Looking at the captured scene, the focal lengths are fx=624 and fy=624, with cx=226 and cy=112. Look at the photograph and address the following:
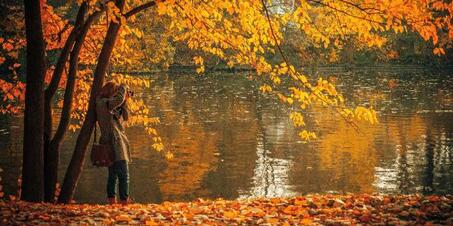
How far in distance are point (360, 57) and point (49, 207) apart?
2991 inches

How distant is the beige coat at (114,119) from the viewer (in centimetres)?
884

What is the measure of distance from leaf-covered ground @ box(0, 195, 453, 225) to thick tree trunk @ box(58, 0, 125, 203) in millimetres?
1808

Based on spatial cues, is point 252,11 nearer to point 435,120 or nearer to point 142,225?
point 142,225

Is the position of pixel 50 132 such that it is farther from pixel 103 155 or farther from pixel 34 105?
pixel 103 155

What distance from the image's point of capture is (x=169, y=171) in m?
16.9

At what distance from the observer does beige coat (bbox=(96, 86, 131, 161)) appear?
29.0 ft

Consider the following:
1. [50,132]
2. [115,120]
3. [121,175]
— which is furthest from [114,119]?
[50,132]

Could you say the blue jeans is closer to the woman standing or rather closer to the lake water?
the woman standing

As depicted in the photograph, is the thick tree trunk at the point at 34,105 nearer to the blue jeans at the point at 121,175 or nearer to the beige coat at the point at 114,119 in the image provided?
the beige coat at the point at 114,119

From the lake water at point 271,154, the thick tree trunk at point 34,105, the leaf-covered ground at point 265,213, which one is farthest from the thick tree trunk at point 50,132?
the lake water at point 271,154

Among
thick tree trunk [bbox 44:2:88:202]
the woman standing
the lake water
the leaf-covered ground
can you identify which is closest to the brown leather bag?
the woman standing

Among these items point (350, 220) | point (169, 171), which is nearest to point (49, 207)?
point (350, 220)

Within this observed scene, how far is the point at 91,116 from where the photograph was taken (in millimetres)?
9648

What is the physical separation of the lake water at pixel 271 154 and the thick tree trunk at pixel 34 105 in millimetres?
4688
